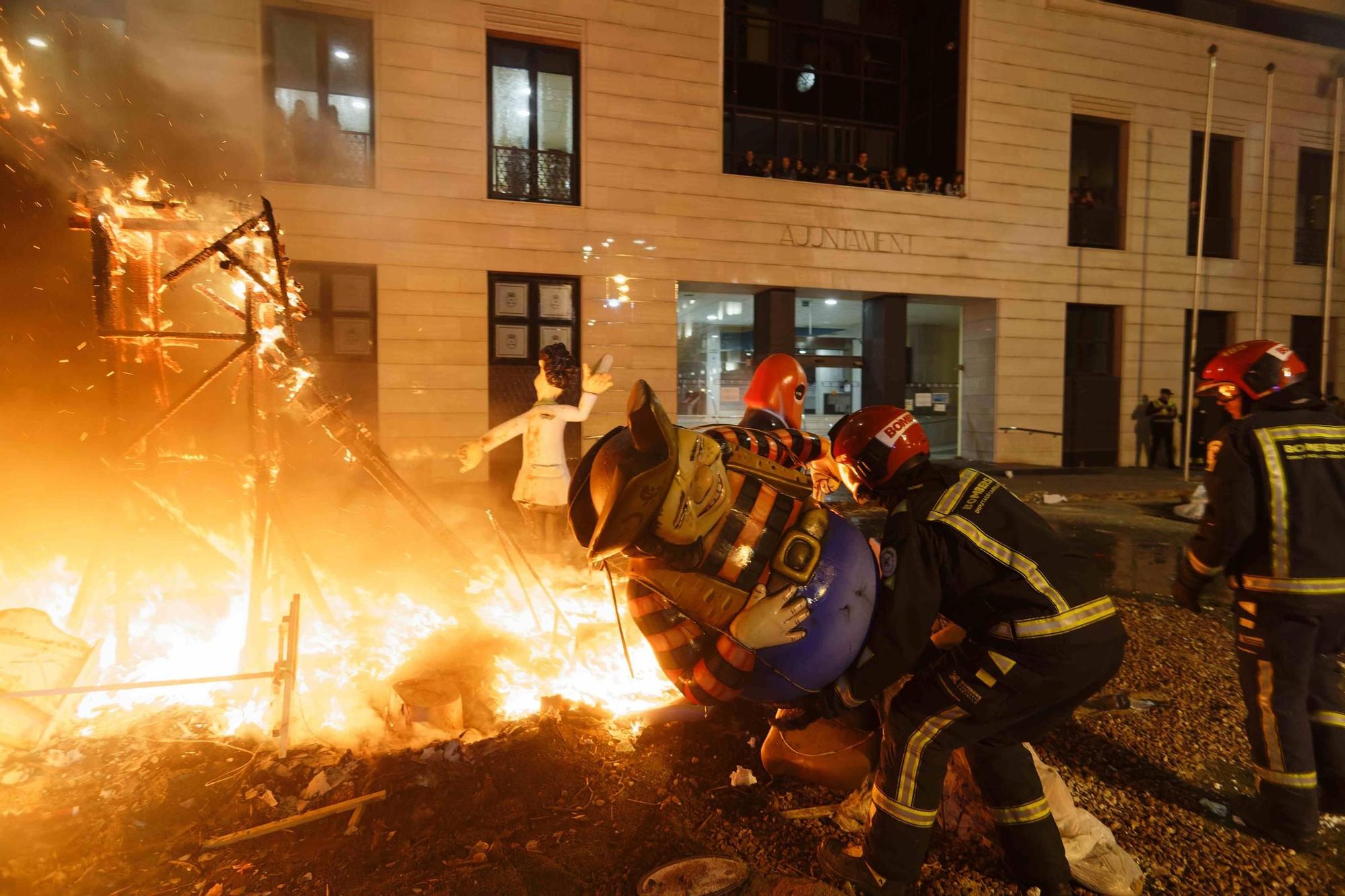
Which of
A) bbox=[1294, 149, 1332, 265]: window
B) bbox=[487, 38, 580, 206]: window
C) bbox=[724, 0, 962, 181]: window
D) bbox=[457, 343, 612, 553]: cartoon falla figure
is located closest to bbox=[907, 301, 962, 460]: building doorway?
bbox=[724, 0, 962, 181]: window

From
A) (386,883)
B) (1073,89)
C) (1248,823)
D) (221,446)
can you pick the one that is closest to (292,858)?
(386,883)

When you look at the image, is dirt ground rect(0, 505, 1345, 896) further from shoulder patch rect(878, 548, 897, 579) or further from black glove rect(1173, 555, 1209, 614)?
shoulder patch rect(878, 548, 897, 579)

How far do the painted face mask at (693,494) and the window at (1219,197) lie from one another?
18789mm

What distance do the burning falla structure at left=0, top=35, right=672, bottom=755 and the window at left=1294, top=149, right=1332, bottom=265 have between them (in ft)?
69.0

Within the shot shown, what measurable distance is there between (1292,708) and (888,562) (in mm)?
2075

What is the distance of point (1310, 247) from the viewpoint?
16.7m

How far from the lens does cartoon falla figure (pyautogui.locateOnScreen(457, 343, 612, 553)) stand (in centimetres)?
562

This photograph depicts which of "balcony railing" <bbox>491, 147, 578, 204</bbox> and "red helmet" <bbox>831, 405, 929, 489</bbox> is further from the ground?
"balcony railing" <bbox>491, 147, 578, 204</bbox>

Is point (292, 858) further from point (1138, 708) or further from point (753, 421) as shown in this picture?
point (1138, 708)

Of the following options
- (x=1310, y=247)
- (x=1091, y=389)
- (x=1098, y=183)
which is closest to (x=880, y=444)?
(x=1091, y=389)

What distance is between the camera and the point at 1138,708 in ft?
13.0

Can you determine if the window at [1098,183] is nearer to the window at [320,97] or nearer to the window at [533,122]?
the window at [533,122]

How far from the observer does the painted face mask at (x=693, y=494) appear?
209cm

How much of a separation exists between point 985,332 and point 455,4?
11902 mm
